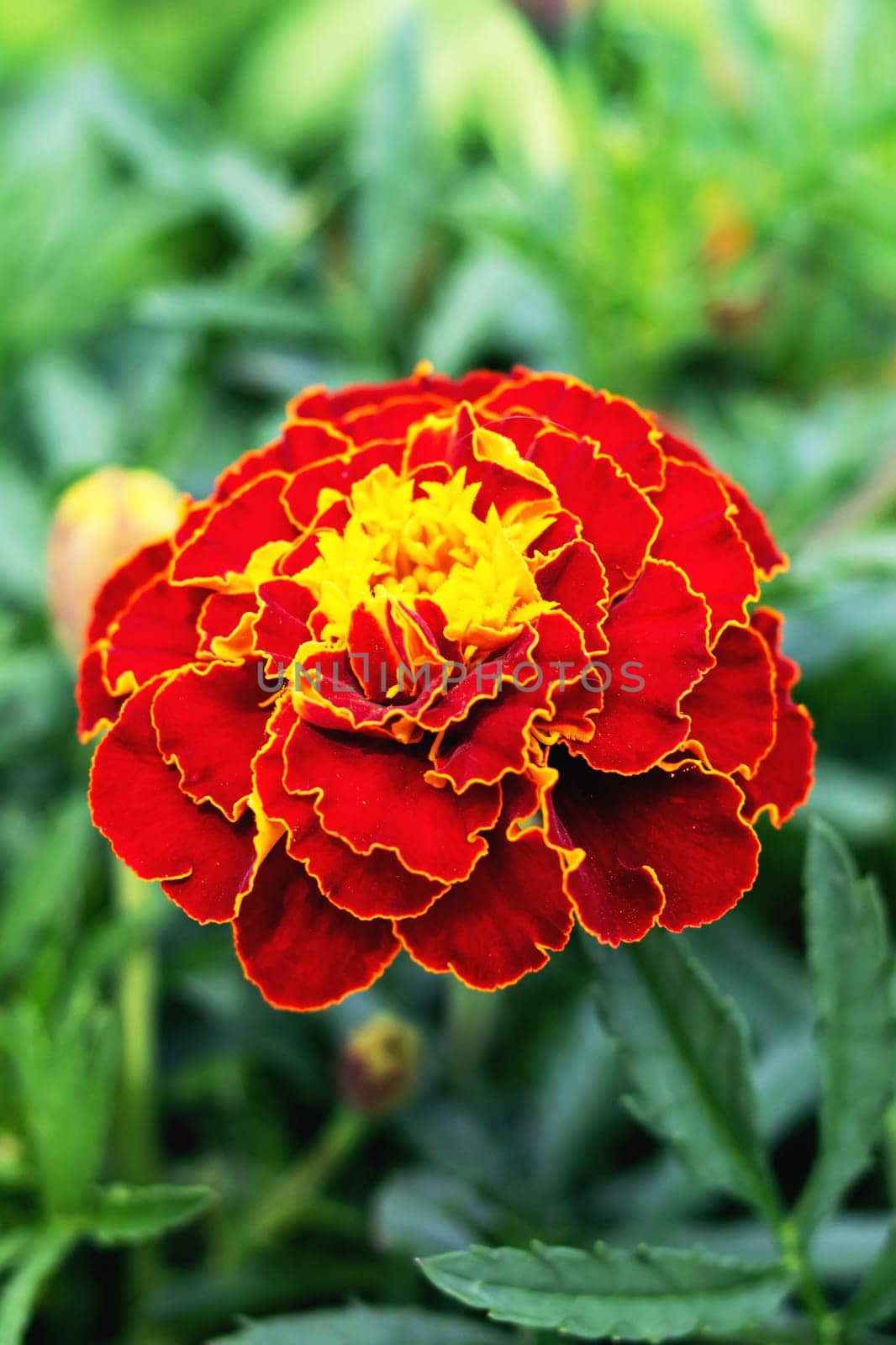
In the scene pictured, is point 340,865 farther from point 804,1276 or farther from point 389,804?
point 804,1276

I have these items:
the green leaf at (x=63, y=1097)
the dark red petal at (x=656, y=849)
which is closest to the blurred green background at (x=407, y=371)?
the green leaf at (x=63, y=1097)

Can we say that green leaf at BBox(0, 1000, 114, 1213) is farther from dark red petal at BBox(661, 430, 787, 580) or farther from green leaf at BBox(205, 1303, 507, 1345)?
dark red petal at BBox(661, 430, 787, 580)

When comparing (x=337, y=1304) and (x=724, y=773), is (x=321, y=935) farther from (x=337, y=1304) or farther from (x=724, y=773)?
(x=337, y=1304)

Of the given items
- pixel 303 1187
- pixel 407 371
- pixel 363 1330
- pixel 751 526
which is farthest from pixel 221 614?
pixel 407 371

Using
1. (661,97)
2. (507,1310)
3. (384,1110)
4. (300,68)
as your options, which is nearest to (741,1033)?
(507,1310)

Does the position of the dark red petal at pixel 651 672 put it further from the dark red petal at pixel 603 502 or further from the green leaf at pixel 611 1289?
the green leaf at pixel 611 1289
